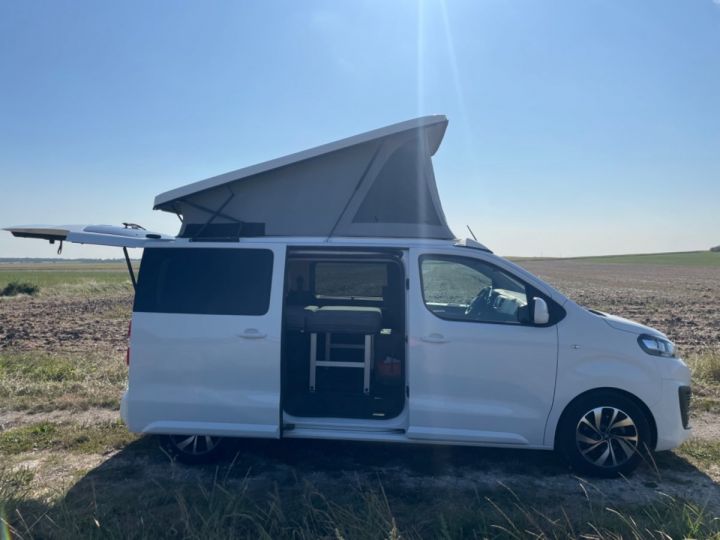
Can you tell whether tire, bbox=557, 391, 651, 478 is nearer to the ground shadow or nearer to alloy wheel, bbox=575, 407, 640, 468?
alloy wheel, bbox=575, 407, 640, 468

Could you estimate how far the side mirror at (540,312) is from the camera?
4.22 meters

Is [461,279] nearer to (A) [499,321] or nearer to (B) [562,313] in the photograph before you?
(A) [499,321]

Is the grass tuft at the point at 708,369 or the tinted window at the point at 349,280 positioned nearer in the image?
the tinted window at the point at 349,280

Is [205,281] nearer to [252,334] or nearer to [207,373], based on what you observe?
[252,334]

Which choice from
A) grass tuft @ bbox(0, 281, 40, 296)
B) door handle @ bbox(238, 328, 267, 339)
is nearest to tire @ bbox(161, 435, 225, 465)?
door handle @ bbox(238, 328, 267, 339)

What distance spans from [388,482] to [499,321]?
65.0 inches

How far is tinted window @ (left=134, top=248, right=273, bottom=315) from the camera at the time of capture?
14.8 feet

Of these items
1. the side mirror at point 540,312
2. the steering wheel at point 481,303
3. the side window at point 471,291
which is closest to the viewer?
the side mirror at point 540,312

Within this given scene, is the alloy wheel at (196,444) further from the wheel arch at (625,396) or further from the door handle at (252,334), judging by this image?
the wheel arch at (625,396)

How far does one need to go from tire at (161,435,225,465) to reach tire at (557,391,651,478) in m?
3.04

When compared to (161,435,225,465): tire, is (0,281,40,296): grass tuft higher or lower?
lower

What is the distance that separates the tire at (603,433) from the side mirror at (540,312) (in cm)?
78

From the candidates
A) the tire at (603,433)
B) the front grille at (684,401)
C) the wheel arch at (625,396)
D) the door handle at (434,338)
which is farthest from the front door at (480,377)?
the front grille at (684,401)

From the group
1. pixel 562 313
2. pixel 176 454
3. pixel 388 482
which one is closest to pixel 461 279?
pixel 562 313
